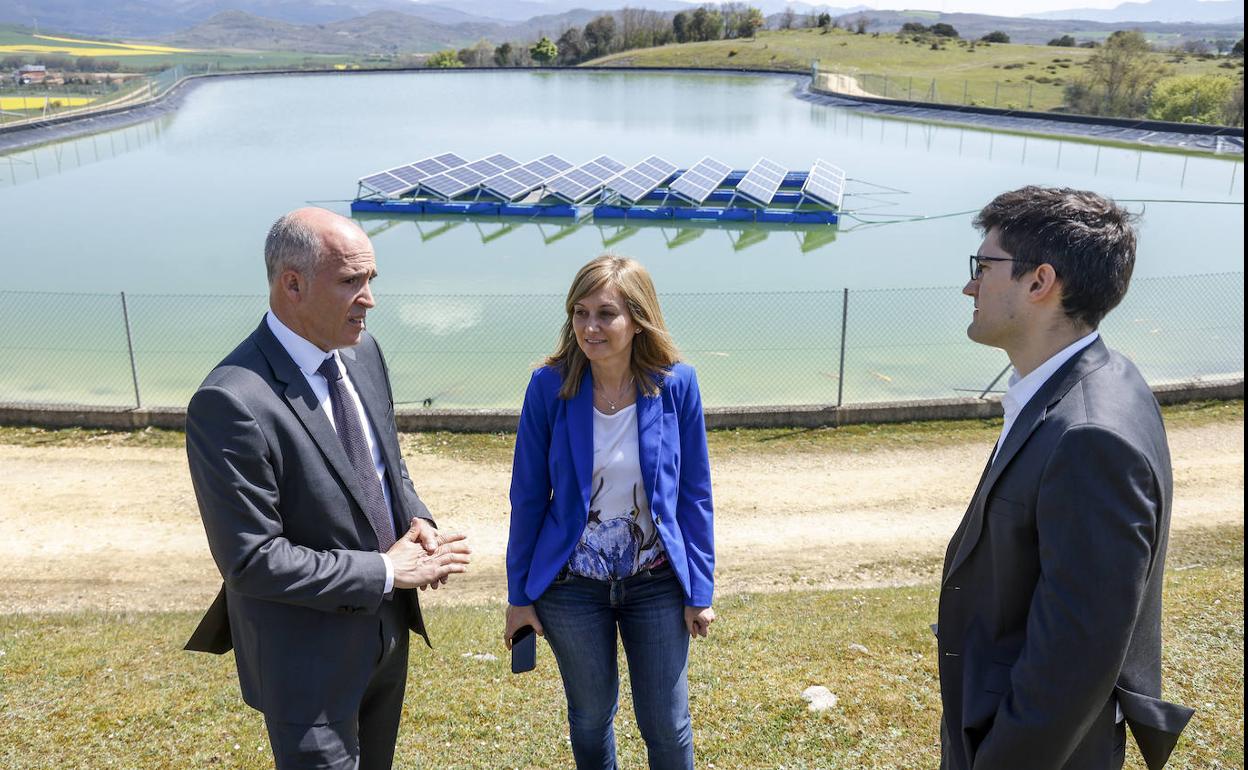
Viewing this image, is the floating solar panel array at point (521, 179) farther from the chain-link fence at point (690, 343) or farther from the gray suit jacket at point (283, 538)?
the gray suit jacket at point (283, 538)

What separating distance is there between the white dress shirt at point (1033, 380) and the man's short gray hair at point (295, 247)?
2043 millimetres

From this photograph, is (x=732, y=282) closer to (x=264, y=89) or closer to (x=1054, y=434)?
(x=1054, y=434)

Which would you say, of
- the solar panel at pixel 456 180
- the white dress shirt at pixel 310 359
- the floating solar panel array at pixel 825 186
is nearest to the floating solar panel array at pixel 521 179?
the solar panel at pixel 456 180

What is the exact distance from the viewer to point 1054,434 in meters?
2.49

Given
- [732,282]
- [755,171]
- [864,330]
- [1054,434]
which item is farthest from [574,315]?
[755,171]

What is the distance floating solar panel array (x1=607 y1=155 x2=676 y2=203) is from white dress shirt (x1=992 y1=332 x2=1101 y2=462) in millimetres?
23825

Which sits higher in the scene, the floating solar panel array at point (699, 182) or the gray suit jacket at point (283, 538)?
the gray suit jacket at point (283, 538)

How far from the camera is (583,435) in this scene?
138 inches

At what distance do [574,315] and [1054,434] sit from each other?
167 centimetres

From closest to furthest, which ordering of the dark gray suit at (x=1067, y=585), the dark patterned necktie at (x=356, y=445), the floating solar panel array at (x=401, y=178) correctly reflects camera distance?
the dark gray suit at (x=1067, y=585) < the dark patterned necktie at (x=356, y=445) < the floating solar panel array at (x=401, y=178)

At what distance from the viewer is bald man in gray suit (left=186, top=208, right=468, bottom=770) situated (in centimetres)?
289

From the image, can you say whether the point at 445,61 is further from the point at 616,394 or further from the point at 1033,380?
the point at 1033,380

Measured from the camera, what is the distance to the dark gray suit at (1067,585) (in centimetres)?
240

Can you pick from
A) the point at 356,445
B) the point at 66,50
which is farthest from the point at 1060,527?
the point at 66,50
